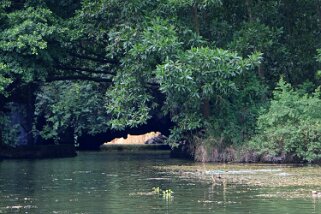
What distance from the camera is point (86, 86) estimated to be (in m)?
53.7

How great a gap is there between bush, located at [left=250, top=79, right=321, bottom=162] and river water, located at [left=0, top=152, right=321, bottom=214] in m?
6.85

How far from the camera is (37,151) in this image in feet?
170

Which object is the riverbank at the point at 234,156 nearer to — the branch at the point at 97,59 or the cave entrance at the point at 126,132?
the branch at the point at 97,59

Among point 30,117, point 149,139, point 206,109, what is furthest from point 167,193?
point 149,139

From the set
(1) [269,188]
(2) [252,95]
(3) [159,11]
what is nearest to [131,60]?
(3) [159,11]

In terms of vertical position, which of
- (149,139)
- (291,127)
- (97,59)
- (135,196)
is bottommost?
(135,196)

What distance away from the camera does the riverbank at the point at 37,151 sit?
49375 mm

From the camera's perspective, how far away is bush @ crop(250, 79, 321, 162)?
37.6 m

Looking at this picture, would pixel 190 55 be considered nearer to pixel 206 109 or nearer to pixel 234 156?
pixel 206 109

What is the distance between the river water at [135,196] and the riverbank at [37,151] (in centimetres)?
1677

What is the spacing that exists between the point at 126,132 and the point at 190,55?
25843 mm

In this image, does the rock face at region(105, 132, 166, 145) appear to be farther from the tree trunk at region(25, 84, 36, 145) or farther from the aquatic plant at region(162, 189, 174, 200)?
the aquatic plant at region(162, 189, 174, 200)

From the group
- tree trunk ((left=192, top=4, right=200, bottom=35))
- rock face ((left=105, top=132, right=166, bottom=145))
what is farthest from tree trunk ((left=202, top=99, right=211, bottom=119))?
rock face ((left=105, top=132, right=166, bottom=145))

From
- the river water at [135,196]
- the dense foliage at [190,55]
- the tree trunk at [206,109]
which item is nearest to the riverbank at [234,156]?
the dense foliage at [190,55]
